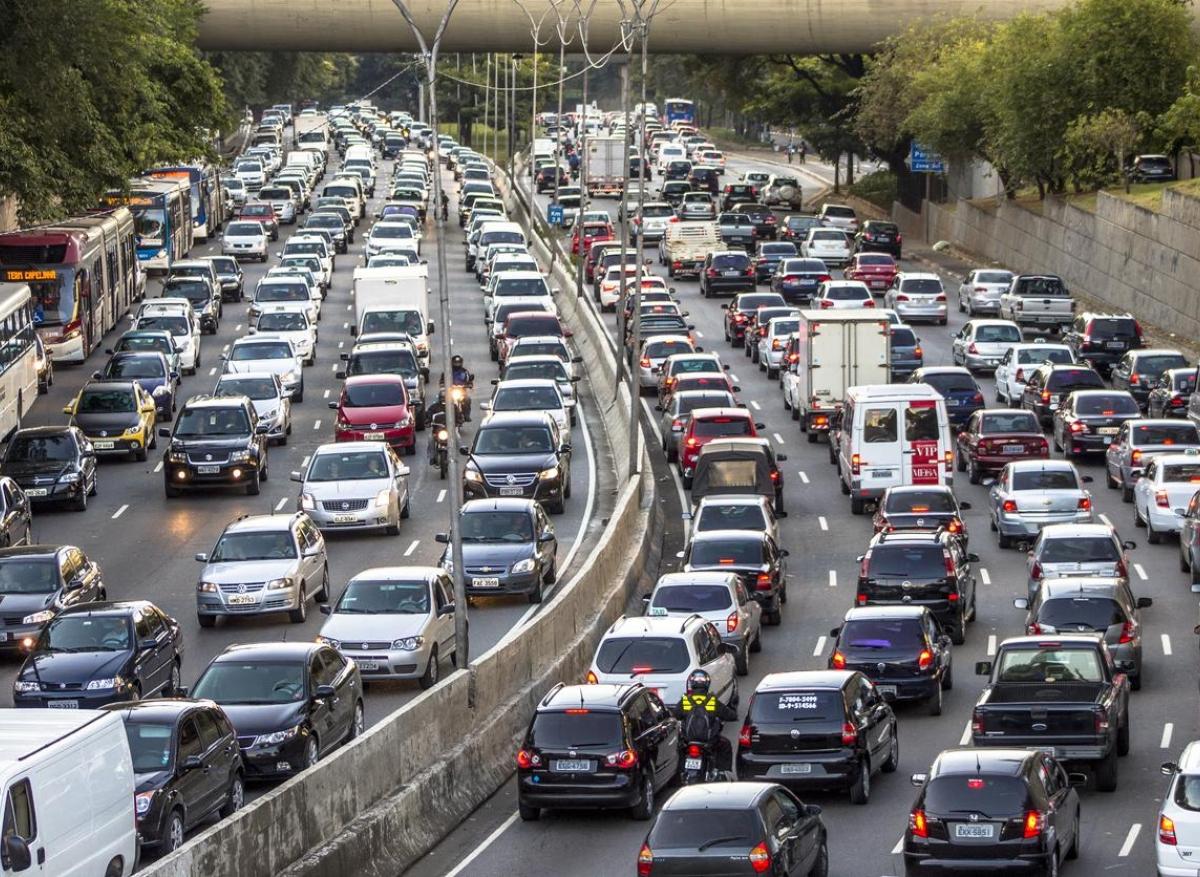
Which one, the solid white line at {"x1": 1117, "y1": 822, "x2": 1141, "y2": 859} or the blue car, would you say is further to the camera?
the blue car

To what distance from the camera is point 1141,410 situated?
5194 cm

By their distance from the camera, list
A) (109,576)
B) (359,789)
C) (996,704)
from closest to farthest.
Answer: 1. (359,789)
2. (996,704)
3. (109,576)

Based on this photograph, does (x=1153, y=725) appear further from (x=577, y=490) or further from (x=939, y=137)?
(x=939, y=137)

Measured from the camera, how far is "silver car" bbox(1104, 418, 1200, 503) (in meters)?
43.9

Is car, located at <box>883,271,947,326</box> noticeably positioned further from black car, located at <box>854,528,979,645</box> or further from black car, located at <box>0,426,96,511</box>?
black car, located at <box>854,528,979,645</box>

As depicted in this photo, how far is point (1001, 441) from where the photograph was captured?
152ft

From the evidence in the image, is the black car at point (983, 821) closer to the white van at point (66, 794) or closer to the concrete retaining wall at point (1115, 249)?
the white van at point (66, 794)

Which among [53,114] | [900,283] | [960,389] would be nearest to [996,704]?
[960,389]

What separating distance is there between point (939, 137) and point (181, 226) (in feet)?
90.4

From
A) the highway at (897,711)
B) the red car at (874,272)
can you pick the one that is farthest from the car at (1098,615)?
the red car at (874,272)

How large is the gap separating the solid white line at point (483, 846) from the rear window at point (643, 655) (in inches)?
126

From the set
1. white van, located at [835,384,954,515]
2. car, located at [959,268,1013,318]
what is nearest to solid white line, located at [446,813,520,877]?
white van, located at [835,384,954,515]

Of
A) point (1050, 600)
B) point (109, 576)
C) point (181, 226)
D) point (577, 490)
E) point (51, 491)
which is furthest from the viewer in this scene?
point (181, 226)

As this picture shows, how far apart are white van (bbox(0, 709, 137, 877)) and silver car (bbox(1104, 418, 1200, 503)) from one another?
2743 centimetres
